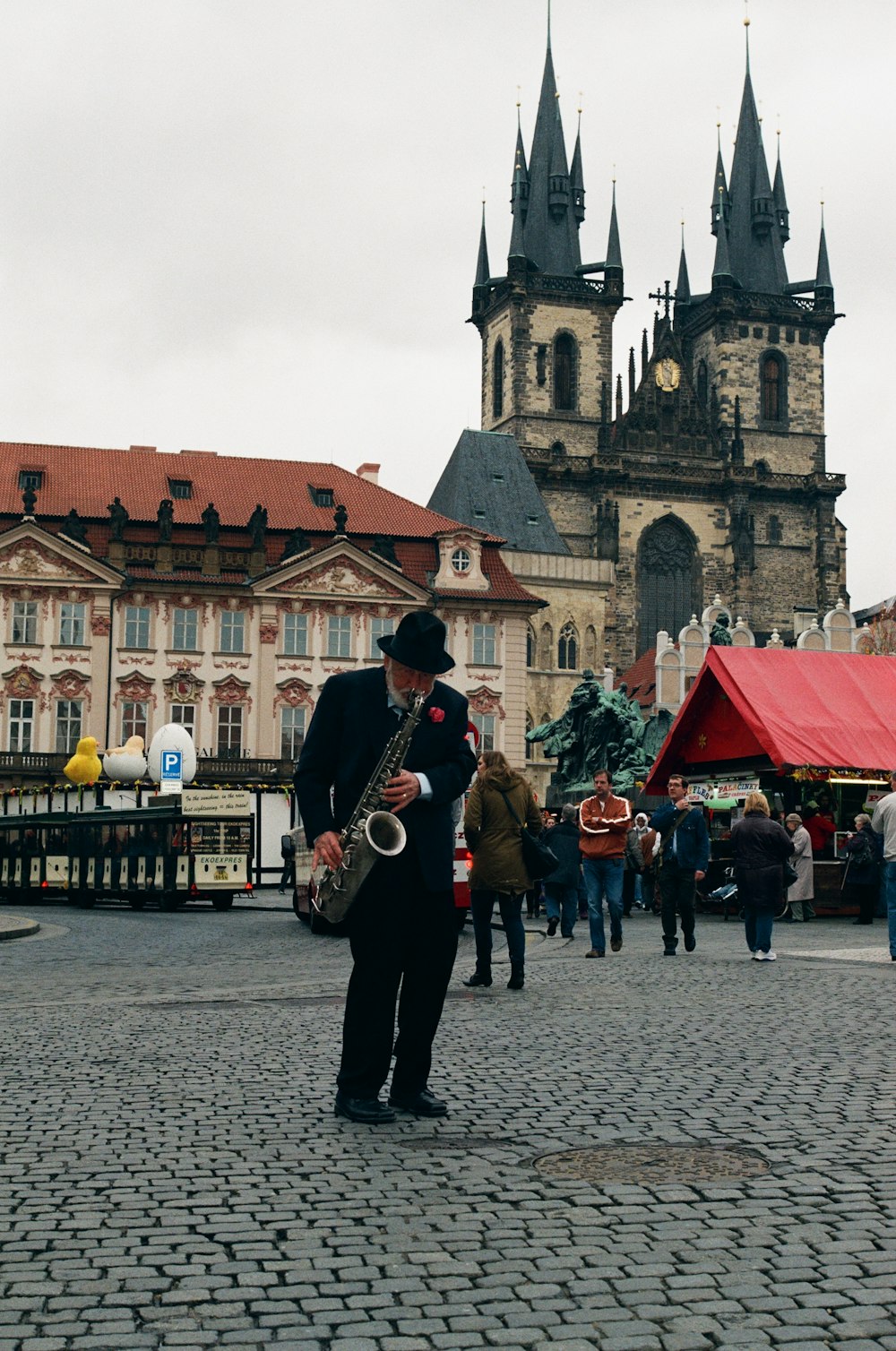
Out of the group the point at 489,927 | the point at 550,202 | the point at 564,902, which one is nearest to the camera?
the point at 489,927

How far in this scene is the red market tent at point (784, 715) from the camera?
27062 millimetres

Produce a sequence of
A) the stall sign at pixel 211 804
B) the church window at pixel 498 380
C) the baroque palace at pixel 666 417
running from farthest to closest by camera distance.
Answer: the church window at pixel 498 380 < the baroque palace at pixel 666 417 < the stall sign at pixel 211 804

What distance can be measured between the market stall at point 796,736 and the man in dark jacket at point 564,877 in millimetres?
7044

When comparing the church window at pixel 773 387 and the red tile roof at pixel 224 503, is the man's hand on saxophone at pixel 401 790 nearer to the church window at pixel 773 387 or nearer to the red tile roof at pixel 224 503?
the red tile roof at pixel 224 503

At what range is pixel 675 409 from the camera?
88.6 meters

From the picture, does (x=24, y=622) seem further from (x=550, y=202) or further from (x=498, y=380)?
(x=550, y=202)

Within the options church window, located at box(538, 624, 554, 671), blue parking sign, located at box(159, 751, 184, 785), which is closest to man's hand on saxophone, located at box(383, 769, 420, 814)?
blue parking sign, located at box(159, 751, 184, 785)

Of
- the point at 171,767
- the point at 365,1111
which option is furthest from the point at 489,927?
the point at 171,767

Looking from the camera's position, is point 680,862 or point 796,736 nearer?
point 680,862

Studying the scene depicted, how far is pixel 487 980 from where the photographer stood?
12.4 m

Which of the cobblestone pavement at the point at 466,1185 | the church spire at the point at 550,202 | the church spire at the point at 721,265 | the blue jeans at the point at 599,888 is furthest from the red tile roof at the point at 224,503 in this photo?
the cobblestone pavement at the point at 466,1185

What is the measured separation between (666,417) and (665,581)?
8.57 metres

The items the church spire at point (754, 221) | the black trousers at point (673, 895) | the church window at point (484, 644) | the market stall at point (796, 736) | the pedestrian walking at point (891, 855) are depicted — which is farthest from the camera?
the church spire at point (754, 221)

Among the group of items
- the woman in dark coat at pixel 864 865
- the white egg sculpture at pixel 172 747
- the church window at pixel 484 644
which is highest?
the church window at pixel 484 644
